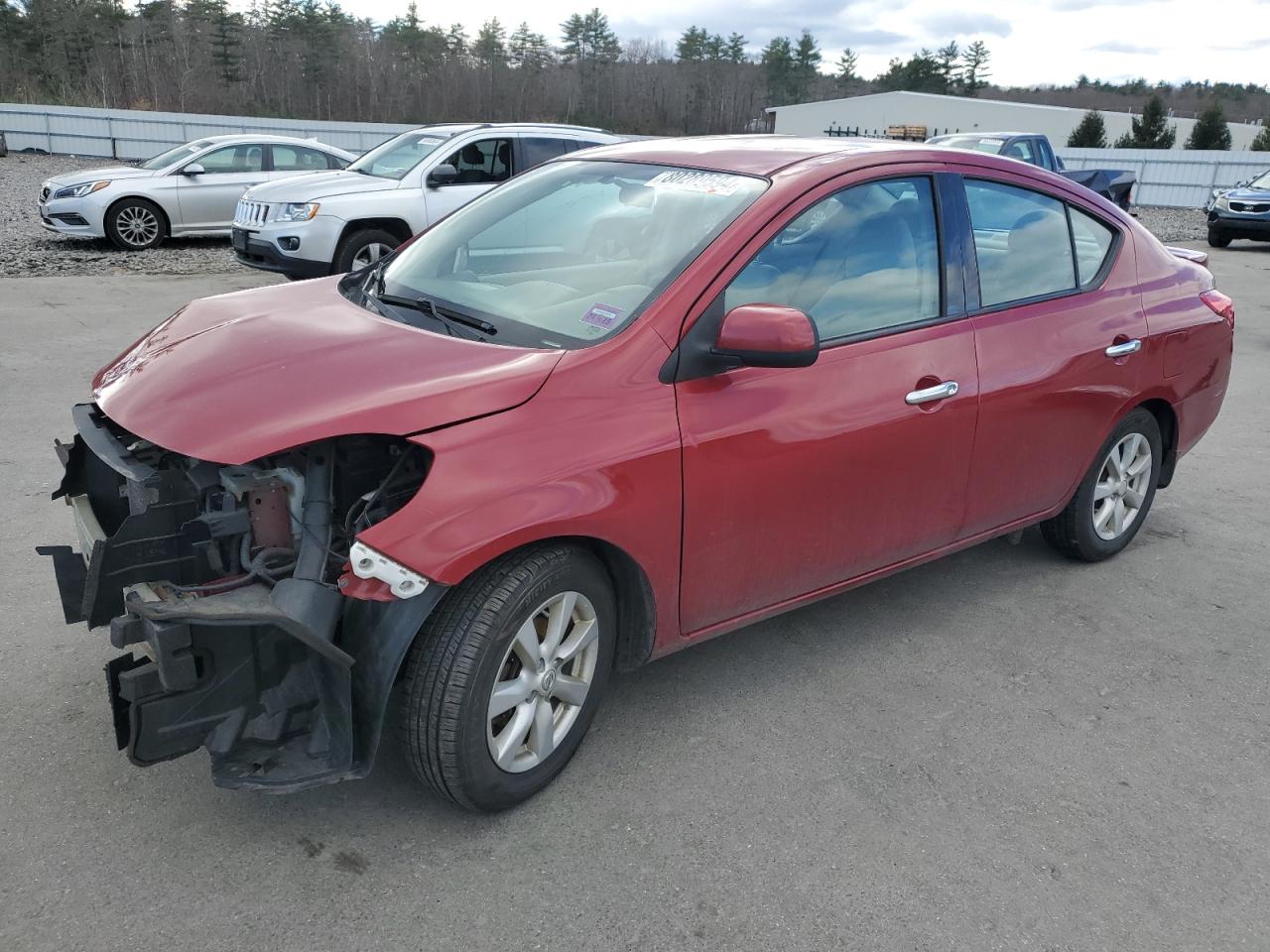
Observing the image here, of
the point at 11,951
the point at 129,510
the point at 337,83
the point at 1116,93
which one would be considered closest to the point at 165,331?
the point at 129,510

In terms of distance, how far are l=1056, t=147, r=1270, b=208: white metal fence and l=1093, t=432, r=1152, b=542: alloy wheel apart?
90.7 feet

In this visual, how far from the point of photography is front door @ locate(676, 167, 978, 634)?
2.94m

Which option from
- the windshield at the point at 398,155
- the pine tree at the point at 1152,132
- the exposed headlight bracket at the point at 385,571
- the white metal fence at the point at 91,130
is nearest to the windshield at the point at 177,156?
the windshield at the point at 398,155

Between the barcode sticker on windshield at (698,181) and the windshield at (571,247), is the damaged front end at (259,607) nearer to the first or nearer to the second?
the windshield at (571,247)

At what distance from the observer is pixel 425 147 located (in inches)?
444

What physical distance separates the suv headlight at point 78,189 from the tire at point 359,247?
15.9 feet

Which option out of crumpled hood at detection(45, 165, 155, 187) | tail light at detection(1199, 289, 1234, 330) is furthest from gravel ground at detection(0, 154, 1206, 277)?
tail light at detection(1199, 289, 1234, 330)

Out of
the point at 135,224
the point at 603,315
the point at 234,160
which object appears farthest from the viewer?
the point at 234,160

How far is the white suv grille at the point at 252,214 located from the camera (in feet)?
34.0

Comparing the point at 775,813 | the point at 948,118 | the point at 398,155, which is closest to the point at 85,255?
the point at 398,155

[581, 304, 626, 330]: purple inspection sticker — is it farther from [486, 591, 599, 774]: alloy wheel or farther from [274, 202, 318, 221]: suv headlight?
[274, 202, 318, 221]: suv headlight

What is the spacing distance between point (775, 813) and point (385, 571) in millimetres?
1295

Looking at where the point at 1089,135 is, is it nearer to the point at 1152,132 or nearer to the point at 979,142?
the point at 1152,132

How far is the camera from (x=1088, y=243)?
4.16 m
